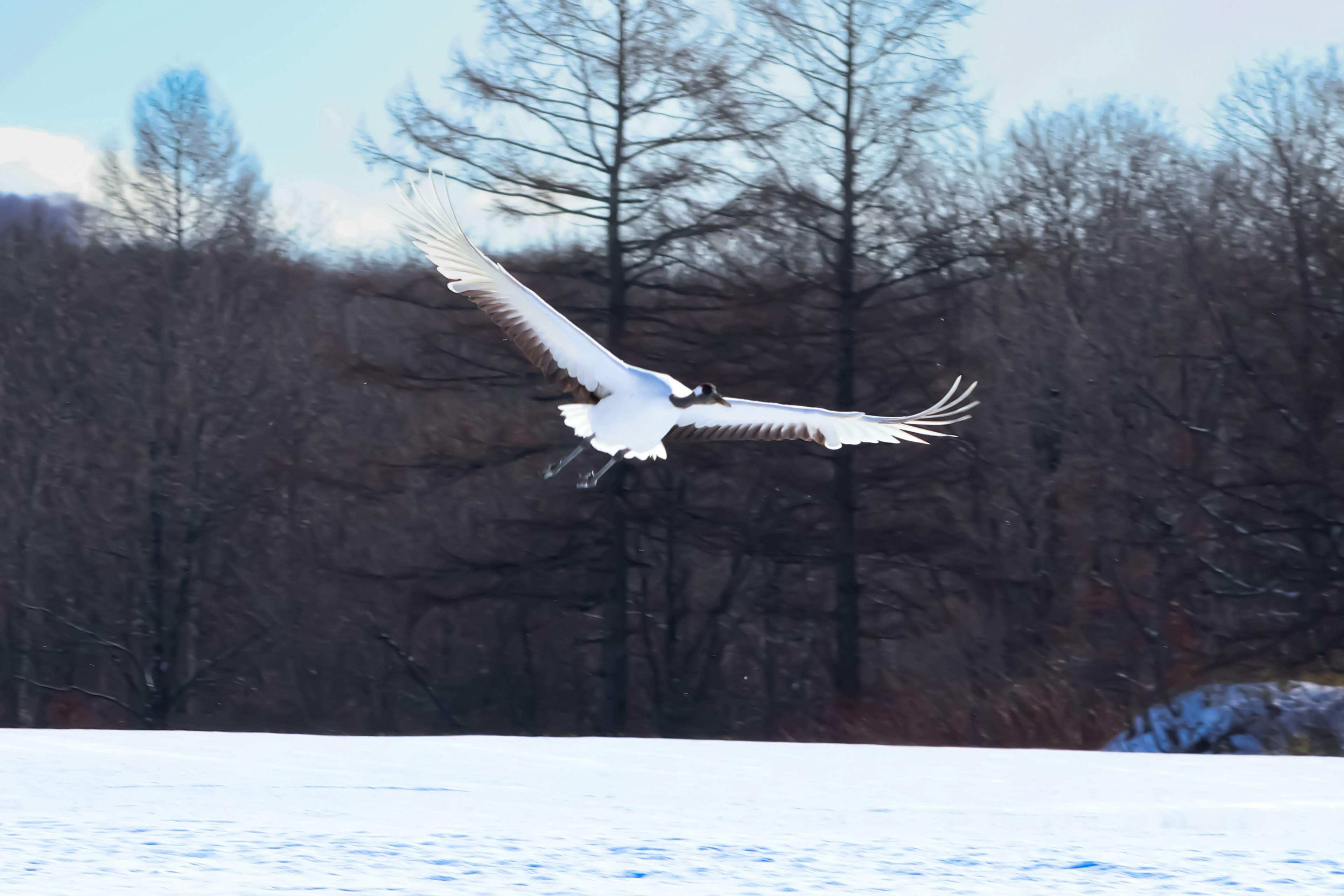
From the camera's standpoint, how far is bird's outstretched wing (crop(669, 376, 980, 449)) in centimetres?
800

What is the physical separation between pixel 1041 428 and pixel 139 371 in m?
13.6

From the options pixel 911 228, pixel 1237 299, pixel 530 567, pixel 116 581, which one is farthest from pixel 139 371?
pixel 1237 299

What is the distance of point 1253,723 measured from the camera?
497 inches

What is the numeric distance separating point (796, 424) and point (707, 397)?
3.02 ft

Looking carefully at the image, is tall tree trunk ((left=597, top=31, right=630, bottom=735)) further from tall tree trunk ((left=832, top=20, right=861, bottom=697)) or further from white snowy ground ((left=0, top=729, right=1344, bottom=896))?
white snowy ground ((left=0, top=729, right=1344, bottom=896))

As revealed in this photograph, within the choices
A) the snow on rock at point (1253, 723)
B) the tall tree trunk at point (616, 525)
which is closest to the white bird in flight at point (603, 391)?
the snow on rock at point (1253, 723)

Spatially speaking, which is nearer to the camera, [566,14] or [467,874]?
[467,874]

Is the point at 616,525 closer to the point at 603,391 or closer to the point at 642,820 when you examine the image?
the point at 603,391

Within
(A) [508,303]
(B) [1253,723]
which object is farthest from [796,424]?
(B) [1253,723]

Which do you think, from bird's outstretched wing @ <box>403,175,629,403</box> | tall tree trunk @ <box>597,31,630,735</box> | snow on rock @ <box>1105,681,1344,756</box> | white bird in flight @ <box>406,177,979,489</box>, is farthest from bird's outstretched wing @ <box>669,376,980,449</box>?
tall tree trunk @ <box>597,31,630,735</box>

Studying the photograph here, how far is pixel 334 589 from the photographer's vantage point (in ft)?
76.2

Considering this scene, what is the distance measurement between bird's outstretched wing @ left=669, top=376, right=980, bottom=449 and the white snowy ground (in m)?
1.76

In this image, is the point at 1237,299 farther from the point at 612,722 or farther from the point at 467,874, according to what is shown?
the point at 467,874

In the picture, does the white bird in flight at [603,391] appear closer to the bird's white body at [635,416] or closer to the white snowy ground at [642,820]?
the bird's white body at [635,416]
